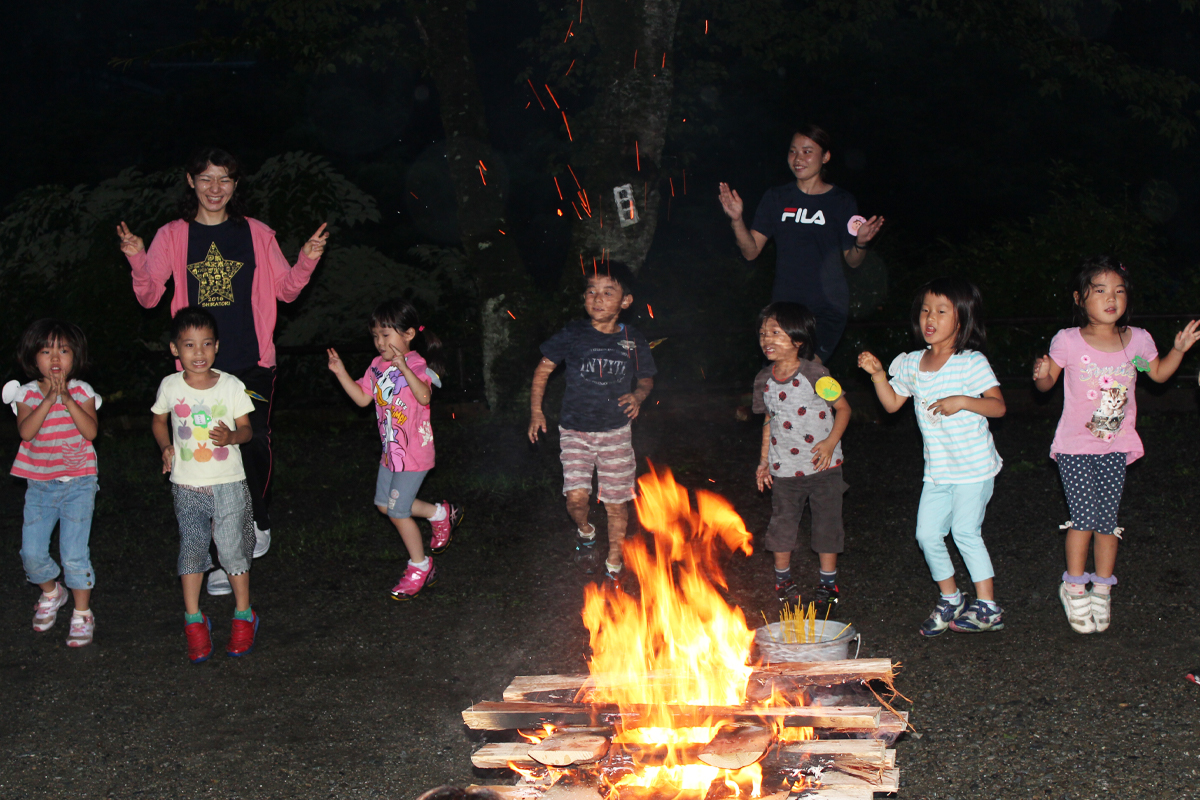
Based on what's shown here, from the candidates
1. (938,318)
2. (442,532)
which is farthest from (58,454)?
(938,318)

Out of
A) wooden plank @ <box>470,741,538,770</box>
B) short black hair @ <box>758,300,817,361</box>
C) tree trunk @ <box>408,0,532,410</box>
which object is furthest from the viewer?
tree trunk @ <box>408,0,532,410</box>

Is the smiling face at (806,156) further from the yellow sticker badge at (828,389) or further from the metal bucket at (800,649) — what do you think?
the metal bucket at (800,649)

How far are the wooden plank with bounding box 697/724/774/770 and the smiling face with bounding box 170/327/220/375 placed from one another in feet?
10.3

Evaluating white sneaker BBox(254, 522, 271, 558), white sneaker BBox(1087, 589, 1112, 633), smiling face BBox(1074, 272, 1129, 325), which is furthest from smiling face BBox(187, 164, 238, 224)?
white sneaker BBox(1087, 589, 1112, 633)

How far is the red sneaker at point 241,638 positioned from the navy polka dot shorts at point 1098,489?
13.1 feet

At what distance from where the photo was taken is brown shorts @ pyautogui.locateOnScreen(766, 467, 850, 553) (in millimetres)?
5434

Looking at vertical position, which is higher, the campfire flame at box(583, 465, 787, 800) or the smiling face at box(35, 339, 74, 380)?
the smiling face at box(35, 339, 74, 380)

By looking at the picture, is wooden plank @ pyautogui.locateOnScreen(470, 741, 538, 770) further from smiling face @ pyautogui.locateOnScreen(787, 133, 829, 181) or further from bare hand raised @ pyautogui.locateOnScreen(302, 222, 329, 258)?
smiling face @ pyautogui.locateOnScreen(787, 133, 829, 181)

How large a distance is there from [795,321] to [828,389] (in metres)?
0.49

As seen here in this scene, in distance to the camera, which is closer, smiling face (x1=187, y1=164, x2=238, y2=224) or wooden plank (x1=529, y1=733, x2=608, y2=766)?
wooden plank (x1=529, y1=733, x2=608, y2=766)

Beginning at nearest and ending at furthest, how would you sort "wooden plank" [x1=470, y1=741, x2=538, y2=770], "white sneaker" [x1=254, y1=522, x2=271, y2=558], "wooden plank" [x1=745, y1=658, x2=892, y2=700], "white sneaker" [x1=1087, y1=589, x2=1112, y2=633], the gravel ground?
"wooden plank" [x1=470, y1=741, x2=538, y2=770] → "wooden plank" [x1=745, y1=658, x2=892, y2=700] → the gravel ground → "white sneaker" [x1=1087, y1=589, x2=1112, y2=633] → "white sneaker" [x1=254, y1=522, x2=271, y2=558]

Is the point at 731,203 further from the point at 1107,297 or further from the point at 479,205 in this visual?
the point at 479,205

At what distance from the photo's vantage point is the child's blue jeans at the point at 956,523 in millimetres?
4914

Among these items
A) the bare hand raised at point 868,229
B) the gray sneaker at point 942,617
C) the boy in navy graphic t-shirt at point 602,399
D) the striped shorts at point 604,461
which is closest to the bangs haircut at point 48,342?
the boy in navy graphic t-shirt at point 602,399
